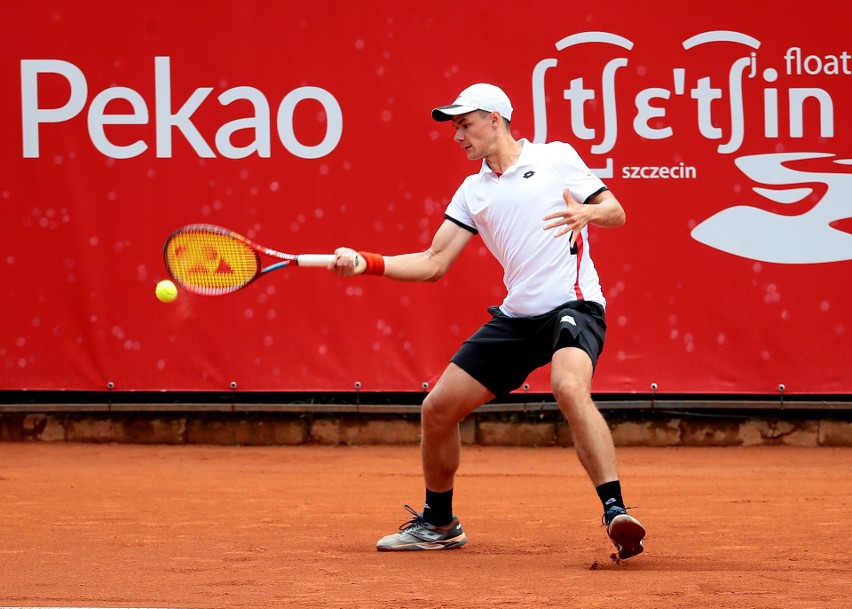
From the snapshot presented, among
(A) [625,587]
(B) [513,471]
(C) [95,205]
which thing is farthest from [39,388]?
(A) [625,587]

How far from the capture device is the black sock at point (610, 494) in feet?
13.5

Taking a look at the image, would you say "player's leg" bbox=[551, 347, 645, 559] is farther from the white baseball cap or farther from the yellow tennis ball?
the yellow tennis ball

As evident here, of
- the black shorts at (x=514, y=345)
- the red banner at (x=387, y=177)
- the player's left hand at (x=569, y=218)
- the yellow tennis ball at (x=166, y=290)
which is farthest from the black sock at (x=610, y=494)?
the red banner at (x=387, y=177)

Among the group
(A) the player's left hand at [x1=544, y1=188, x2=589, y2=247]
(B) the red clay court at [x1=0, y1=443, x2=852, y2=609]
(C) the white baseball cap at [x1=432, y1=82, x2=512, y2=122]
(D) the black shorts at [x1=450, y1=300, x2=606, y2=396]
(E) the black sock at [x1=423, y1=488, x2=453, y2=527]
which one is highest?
(C) the white baseball cap at [x1=432, y1=82, x2=512, y2=122]

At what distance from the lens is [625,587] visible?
378 centimetres

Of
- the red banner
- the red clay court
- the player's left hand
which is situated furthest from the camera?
the red banner

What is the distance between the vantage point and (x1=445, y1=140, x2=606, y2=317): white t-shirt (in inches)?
179

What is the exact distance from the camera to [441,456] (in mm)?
4703

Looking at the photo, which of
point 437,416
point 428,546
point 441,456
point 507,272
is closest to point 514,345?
point 507,272

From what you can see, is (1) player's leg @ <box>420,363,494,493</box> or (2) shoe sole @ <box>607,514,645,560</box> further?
(1) player's leg @ <box>420,363,494,493</box>

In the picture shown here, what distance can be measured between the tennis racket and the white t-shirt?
827 mm

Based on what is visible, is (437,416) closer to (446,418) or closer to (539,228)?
(446,418)

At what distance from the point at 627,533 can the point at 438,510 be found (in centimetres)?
95

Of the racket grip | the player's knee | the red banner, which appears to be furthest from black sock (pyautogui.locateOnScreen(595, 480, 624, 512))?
the red banner
